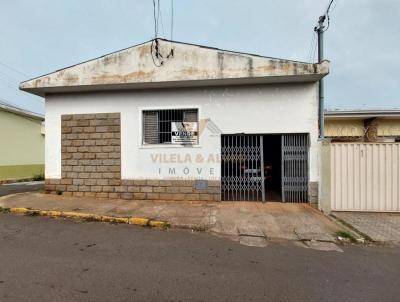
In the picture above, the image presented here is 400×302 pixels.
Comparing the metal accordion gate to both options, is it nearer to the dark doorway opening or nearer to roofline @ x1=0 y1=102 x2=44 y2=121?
the dark doorway opening

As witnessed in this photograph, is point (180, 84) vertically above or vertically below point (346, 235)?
above

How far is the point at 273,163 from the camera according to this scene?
34.8 ft

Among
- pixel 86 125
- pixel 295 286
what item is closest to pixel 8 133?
pixel 86 125

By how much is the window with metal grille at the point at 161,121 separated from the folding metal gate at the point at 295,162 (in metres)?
3.03

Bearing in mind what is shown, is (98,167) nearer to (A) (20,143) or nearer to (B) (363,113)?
(A) (20,143)

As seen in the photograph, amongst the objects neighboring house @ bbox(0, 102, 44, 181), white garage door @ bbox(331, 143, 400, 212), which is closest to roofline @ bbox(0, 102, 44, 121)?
neighboring house @ bbox(0, 102, 44, 181)

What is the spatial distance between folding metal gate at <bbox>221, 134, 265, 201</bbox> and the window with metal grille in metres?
1.42

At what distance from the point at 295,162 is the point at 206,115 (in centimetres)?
310

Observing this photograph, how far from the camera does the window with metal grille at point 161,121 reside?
9016 millimetres

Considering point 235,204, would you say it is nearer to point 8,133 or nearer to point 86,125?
point 86,125

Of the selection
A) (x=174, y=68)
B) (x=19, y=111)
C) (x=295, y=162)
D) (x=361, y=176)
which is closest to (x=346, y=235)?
(x=361, y=176)

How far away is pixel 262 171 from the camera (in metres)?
8.70

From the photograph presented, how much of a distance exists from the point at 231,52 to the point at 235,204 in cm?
452

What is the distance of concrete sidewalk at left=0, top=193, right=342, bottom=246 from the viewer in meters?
5.95
